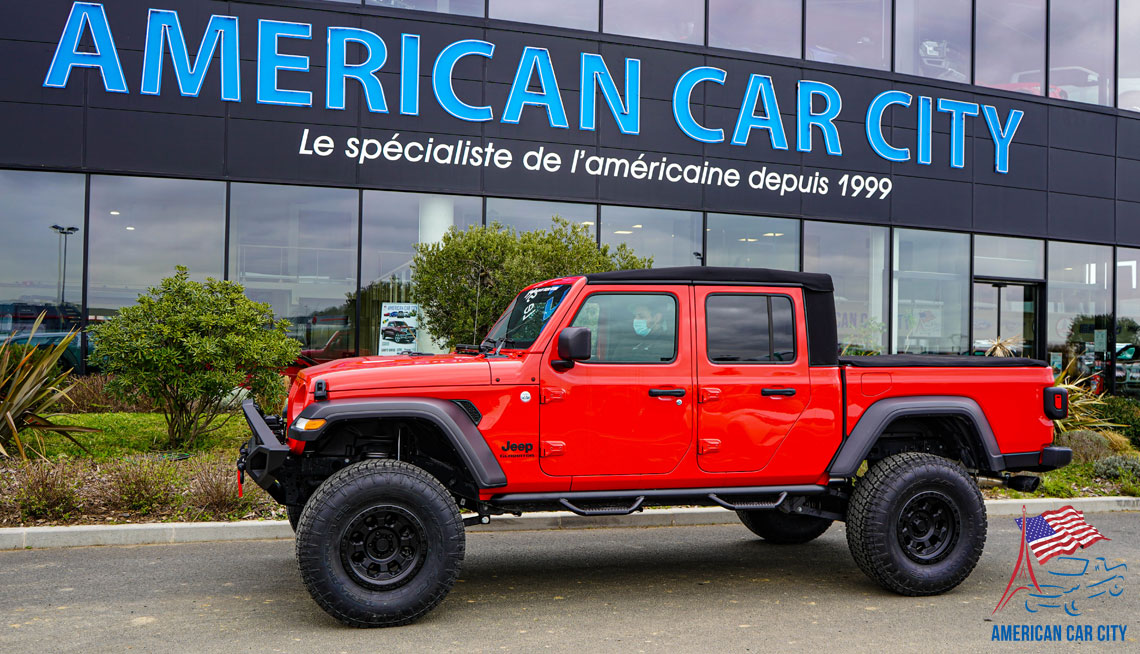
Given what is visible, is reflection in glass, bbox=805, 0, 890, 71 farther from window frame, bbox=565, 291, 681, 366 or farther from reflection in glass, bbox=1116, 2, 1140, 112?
window frame, bbox=565, 291, 681, 366

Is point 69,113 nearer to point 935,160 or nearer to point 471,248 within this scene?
point 471,248

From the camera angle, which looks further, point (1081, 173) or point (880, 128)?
point (1081, 173)

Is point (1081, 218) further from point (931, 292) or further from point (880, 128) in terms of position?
point (880, 128)

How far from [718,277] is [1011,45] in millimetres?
17705

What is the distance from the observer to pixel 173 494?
27.2 feet

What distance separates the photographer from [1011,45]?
2041cm

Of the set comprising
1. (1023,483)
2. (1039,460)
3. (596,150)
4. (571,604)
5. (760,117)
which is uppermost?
(760,117)

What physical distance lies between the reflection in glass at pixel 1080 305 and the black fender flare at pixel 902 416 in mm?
16064

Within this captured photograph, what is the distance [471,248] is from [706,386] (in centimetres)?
678

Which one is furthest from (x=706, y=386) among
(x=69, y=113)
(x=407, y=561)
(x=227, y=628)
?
(x=69, y=113)

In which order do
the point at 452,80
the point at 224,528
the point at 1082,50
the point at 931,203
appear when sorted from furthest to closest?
the point at 1082,50 → the point at 931,203 → the point at 452,80 → the point at 224,528

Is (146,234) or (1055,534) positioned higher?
(146,234)

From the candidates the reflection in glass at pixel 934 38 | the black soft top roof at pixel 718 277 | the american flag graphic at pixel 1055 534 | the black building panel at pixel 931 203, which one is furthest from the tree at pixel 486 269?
the reflection in glass at pixel 934 38

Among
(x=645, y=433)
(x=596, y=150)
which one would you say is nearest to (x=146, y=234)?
(x=596, y=150)
